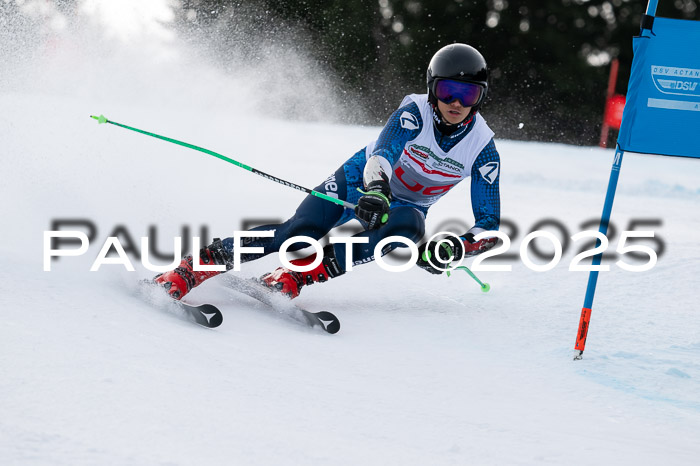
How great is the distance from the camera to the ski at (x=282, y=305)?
3246 millimetres

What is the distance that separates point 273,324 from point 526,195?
5.28 metres

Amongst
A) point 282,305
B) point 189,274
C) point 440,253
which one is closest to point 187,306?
point 189,274

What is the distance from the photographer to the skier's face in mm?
3438

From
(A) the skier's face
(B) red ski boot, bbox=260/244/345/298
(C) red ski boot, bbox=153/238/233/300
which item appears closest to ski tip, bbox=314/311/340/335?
(B) red ski boot, bbox=260/244/345/298

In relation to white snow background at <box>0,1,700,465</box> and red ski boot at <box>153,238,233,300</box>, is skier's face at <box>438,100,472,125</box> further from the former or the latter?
red ski boot at <box>153,238,233,300</box>

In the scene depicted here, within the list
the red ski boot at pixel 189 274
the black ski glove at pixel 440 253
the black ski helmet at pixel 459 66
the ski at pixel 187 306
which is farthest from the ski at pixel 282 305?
the black ski helmet at pixel 459 66

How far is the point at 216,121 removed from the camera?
12.5 meters

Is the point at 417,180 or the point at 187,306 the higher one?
the point at 417,180

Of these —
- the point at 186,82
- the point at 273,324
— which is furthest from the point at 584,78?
the point at 273,324

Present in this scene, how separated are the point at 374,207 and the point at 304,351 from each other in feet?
2.24

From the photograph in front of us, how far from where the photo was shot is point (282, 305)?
3408 mm

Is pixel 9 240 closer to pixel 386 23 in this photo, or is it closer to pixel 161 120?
pixel 161 120

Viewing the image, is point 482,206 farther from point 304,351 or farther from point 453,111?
point 304,351

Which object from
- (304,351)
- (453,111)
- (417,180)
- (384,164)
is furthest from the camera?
(417,180)
